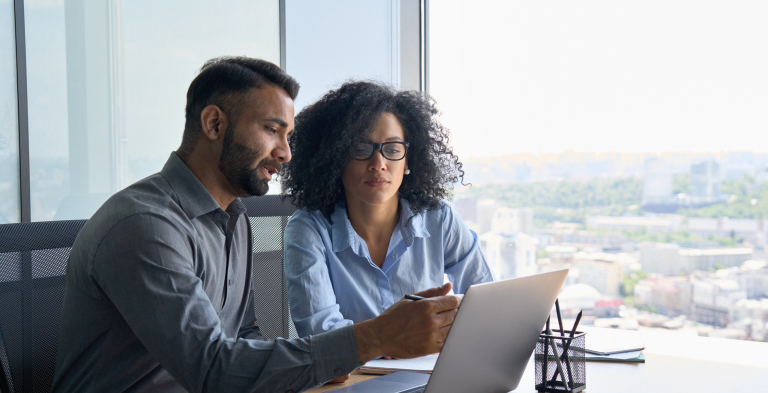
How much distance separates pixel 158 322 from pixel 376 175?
0.90 metres

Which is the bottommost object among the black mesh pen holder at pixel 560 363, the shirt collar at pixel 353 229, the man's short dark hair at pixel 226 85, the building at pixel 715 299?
the building at pixel 715 299

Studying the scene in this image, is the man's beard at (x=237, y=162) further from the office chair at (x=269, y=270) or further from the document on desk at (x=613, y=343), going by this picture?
the document on desk at (x=613, y=343)

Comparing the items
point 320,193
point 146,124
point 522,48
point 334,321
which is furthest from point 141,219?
point 522,48

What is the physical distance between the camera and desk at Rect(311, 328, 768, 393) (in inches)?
44.9

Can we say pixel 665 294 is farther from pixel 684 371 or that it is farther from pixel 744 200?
pixel 684 371

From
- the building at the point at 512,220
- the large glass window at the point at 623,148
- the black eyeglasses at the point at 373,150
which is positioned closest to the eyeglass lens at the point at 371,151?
the black eyeglasses at the point at 373,150

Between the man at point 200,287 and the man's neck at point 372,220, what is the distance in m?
0.52

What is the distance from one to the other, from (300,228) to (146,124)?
967 mm

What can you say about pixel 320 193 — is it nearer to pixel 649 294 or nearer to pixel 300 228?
pixel 300 228

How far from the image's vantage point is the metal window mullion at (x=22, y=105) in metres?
1.82

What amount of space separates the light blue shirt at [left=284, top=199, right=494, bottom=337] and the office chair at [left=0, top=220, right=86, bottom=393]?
580 millimetres

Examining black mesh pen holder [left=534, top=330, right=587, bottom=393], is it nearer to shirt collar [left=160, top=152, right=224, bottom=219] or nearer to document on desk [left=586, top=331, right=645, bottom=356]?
document on desk [left=586, top=331, right=645, bottom=356]

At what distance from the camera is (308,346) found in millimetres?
926

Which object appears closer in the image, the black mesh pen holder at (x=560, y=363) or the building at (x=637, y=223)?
the black mesh pen holder at (x=560, y=363)
